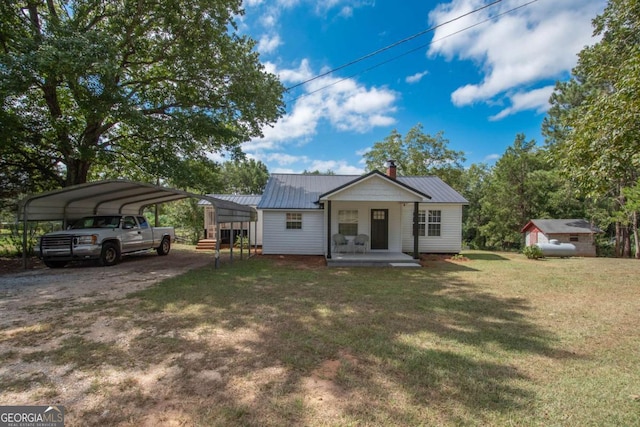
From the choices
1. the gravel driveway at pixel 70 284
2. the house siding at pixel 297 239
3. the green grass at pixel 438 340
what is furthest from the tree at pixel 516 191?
the gravel driveway at pixel 70 284

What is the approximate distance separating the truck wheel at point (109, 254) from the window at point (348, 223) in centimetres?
920

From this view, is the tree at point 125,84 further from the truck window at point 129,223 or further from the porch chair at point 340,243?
the porch chair at point 340,243

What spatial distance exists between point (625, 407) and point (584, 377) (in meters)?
0.55

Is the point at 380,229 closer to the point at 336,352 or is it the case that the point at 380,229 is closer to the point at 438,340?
the point at 438,340

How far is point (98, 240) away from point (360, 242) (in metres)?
9.90

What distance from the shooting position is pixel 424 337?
4.40 metres

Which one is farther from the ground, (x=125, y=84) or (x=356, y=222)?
(x=125, y=84)

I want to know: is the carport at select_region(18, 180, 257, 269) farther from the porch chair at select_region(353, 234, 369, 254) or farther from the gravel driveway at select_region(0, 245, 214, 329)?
the porch chair at select_region(353, 234, 369, 254)

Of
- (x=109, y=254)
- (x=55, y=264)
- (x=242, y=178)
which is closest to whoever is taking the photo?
(x=55, y=264)

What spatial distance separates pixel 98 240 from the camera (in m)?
9.77

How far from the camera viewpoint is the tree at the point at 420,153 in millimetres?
31391

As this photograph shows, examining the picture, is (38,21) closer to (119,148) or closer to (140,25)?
(140,25)

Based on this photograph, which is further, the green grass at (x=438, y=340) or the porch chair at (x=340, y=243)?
the porch chair at (x=340, y=243)

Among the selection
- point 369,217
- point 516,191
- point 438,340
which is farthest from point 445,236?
point 516,191
